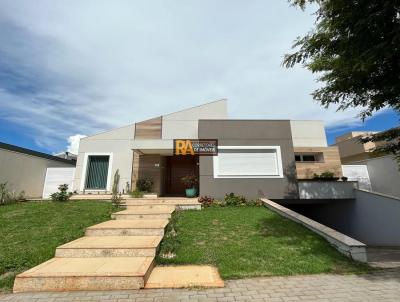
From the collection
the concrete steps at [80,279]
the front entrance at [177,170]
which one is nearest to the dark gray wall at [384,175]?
the front entrance at [177,170]

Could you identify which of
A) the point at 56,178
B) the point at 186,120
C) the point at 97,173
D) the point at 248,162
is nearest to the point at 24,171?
the point at 56,178

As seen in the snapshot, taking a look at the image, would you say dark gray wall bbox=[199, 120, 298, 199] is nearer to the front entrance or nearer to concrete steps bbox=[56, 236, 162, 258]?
the front entrance

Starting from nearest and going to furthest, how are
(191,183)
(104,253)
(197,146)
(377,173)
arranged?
(104,253)
(197,146)
(191,183)
(377,173)

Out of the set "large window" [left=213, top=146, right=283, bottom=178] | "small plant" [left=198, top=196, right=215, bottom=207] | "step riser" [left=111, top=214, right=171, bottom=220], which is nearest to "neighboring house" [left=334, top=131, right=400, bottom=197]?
"large window" [left=213, top=146, right=283, bottom=178]

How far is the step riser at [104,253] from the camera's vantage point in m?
4.19

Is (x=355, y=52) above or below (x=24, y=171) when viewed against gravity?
above

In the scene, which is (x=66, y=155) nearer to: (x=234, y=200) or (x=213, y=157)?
(x=213, y=157)

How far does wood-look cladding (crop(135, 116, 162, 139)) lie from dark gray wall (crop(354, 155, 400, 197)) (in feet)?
44.2

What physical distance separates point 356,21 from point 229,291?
5.66 metres

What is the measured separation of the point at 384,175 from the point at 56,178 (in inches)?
786

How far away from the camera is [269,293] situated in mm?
3094

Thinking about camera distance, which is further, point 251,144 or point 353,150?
point 353,150

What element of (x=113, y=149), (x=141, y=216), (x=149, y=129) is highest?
(x=149, y=129)

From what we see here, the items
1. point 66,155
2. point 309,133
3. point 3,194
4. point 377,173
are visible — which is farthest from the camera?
point 66,155
